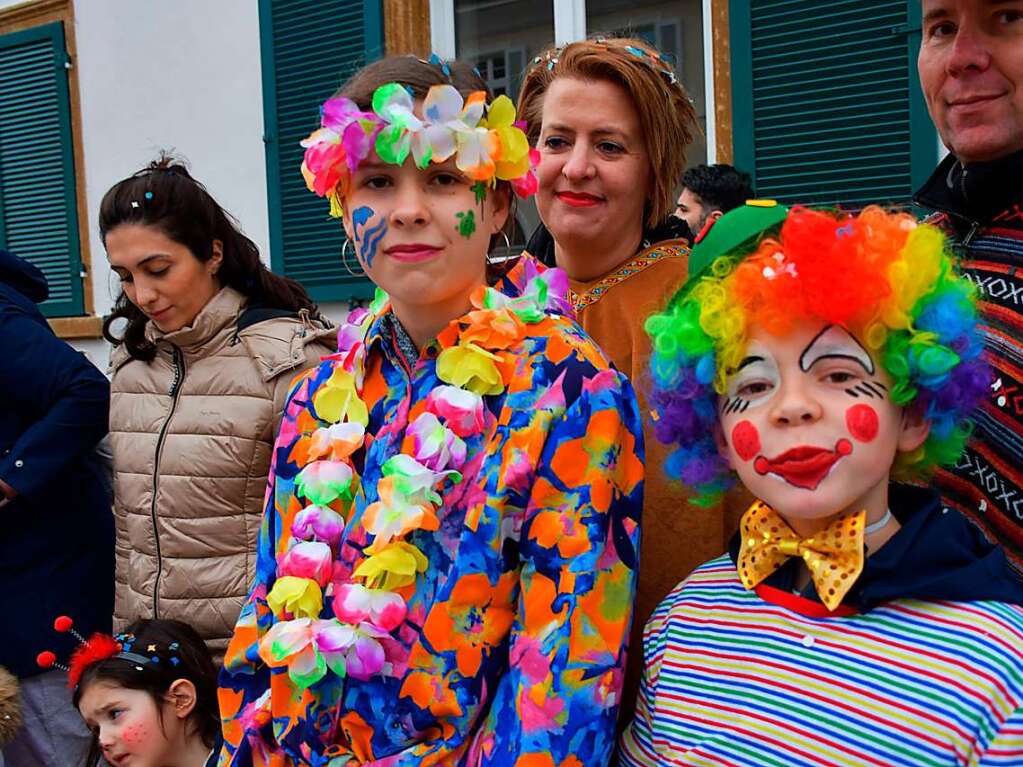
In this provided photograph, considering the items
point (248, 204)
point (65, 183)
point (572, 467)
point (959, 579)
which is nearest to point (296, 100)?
point (248, 204)

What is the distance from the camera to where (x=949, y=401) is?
1.44 m

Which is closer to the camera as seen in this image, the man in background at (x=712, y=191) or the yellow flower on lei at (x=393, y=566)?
the yellow flower on lei at (x=393, y=566)

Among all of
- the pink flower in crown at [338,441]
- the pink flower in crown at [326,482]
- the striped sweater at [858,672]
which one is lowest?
the striped sweater at [858,672]

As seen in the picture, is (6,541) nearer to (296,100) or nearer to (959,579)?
(959,579)

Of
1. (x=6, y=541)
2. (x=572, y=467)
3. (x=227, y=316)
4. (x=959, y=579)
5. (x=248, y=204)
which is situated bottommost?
(x=6, y=541)

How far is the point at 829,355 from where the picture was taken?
1.39 metres

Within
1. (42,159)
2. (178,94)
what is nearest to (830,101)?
(178,94)

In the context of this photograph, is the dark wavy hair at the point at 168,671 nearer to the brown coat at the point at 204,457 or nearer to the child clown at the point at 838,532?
the brown coat at the point at 204,457

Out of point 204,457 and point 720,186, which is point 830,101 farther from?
point 204,457

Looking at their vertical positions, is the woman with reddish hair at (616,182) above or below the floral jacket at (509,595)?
above

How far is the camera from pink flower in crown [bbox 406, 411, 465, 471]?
5.20 ft

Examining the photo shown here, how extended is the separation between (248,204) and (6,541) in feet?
10.0

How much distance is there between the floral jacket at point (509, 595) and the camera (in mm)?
1475

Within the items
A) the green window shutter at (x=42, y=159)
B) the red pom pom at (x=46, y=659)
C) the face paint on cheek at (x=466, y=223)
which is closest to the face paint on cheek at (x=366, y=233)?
the face paint on cheek at (x=466, y=223)
